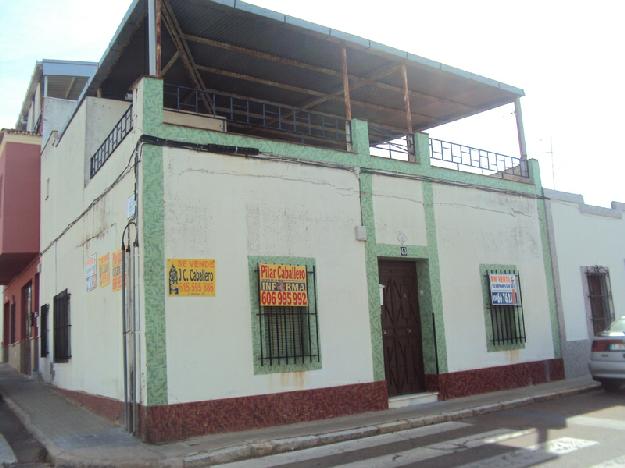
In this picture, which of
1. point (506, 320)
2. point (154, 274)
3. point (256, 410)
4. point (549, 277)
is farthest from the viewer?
point (549, 277)

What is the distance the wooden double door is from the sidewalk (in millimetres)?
705

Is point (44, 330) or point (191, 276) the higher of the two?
point (191, 276)

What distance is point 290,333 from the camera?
8641mm

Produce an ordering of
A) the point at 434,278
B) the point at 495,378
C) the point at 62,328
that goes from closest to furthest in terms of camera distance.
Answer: the point at 434,278
the point at 495,378
the point at 62,328

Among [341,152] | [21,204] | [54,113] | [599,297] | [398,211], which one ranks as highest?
[54,113]

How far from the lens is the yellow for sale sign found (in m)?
7.70

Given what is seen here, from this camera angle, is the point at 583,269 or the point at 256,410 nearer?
the point at 256,410

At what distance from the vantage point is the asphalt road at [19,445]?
7.31 metres

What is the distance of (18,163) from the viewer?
48.8 feet

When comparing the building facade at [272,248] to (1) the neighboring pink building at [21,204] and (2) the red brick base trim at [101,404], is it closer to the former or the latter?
(2) the red brick base trim at [101,404]

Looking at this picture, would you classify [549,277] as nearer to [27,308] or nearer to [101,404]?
[101,404]

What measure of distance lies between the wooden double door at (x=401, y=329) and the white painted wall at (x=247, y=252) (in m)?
0.85

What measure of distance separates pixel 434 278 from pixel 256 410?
428 centimetres

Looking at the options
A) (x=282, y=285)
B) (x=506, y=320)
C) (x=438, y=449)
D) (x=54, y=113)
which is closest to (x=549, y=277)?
(x=506, y=320)
